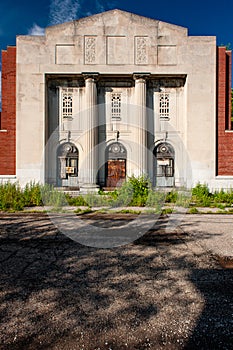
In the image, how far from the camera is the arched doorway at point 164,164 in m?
18.2

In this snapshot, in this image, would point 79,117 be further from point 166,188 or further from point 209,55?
point 209,55

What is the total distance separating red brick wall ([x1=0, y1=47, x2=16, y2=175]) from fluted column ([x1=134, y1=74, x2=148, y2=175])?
30.5 ft

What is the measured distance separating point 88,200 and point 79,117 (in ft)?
26.4

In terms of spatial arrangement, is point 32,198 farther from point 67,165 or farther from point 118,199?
point 67,165

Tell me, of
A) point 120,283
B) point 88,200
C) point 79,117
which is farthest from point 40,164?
point 120,283

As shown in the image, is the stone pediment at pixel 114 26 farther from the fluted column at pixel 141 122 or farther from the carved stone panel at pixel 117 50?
the fluted column at pixel 141 122

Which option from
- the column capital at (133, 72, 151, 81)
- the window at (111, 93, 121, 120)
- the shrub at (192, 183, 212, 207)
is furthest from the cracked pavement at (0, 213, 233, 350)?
the column capital at (133, 72, 151, 81)

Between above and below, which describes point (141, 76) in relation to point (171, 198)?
above

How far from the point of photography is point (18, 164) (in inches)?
666

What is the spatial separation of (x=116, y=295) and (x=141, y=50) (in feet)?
59.0

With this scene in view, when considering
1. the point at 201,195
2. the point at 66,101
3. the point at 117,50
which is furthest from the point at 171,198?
the point at 117,50

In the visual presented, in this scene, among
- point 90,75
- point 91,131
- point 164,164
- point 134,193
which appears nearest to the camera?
point 134,193

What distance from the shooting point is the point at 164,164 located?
18391 millimetres

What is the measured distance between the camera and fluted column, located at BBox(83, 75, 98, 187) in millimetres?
17281
